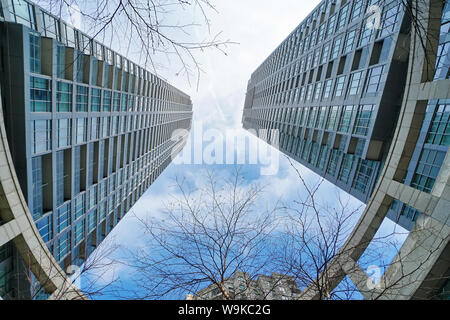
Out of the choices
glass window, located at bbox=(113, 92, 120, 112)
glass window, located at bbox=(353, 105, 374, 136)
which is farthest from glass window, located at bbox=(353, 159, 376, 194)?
glass window, located at bbox=(113, 92, 120, 112)

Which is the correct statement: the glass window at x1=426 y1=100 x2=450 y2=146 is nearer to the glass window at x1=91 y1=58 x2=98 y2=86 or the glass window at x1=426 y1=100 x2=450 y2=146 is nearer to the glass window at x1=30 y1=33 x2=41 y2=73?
the glass window at x1=30 y1=33 x2=41 y2=73

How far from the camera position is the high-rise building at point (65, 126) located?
15.3m

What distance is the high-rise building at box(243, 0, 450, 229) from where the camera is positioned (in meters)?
16.9

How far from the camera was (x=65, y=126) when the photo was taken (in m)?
20.6

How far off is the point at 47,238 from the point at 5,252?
14.4 ft

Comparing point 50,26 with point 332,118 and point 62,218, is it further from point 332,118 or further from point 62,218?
point 332,118

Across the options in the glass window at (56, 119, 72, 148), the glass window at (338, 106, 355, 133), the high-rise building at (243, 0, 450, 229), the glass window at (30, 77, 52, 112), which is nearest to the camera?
the glass window at (30, 77, 52, 112)

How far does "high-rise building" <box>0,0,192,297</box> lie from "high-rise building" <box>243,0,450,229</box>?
24466 mm

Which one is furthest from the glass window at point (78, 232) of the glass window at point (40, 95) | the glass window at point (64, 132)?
the glass window at point (40, 95)

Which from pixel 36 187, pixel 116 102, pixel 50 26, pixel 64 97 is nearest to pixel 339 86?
pixel 64 97
